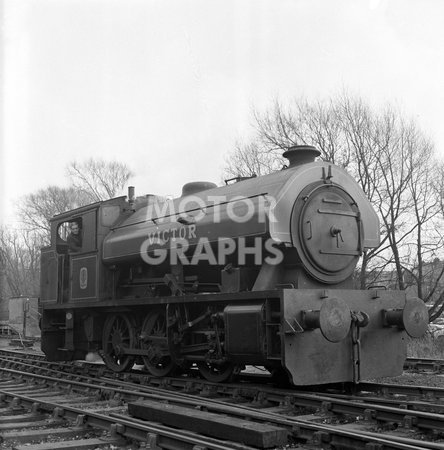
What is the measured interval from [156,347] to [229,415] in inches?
135

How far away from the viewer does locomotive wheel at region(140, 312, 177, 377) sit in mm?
9336

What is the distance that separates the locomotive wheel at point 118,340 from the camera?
10172 mm

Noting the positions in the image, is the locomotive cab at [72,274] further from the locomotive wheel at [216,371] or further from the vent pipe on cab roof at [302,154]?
the vent pipe on cab roof at [302,154]

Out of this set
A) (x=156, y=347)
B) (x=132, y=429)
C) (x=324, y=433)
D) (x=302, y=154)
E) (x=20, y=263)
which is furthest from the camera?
(x=20, y=263)

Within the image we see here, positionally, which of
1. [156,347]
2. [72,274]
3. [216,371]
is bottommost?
[216,371]

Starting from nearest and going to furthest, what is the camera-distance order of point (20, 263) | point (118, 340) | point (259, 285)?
1. point (259, 285)
2. point (118, 340)
3. point (20, 263)

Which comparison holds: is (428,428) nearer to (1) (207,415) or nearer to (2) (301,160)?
(1) (207,415)

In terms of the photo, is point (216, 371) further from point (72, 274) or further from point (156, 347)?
point (72, 274)

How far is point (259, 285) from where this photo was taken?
25.5 feet

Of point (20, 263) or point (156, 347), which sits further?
point (20, 263)

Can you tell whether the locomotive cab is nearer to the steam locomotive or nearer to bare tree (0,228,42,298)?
the steam locomotive

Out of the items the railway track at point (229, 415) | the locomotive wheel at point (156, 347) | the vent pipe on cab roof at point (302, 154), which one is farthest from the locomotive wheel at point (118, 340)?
the vent pipe on cab roof at point (302, 154)

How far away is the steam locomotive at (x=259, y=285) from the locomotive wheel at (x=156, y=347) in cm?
3

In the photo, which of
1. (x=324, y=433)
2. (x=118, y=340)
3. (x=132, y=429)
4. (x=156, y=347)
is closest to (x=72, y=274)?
(x=118, y=340)
